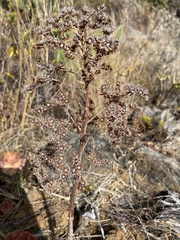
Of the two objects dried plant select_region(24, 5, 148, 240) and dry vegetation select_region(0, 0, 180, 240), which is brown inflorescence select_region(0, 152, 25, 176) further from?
dried plant select_region(24, 5, 148, 240)

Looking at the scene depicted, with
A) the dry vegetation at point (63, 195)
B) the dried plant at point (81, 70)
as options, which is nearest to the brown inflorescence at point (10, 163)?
the dry vegetation at point (63, 195)

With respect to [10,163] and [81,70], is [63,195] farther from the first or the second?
[81,70]

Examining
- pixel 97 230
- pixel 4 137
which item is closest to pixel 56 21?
pixel 97 230

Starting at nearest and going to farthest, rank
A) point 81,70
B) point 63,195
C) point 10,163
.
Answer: point 81,70 < point 63,195 < point 10,163

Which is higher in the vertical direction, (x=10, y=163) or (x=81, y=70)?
(x=81, y=70)

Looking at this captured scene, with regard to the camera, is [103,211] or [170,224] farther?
[103,211]

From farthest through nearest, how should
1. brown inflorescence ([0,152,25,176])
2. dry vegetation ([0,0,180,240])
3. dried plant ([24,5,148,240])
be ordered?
brown inflorescence ([0,152,25,176]) → dry vegetation ([0,0,180,240]) → dried plant ([24,5,148,240])

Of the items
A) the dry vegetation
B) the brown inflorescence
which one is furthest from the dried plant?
the brown inflorescence

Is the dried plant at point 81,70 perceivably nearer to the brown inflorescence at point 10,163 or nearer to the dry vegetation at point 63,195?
the dry vegetation at point 63,195

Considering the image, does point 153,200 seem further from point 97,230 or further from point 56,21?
point 56,21

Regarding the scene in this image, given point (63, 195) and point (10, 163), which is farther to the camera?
point (10, 163)

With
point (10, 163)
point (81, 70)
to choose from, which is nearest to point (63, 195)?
point (10, 163)
